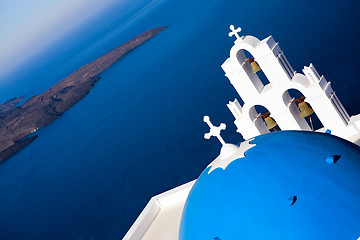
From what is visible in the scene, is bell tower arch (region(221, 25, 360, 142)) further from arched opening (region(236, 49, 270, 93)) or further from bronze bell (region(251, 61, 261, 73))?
bronze bell (region(251, 61, 261, 73))

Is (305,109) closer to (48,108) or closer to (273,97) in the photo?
(273,97)

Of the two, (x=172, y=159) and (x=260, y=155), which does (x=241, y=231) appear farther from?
(x=172, y=159)

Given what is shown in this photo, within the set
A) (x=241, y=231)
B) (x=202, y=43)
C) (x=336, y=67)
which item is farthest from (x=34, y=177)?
(x=241, y=231)

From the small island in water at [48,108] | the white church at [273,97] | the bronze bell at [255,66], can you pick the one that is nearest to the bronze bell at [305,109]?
the white church at [273,97]

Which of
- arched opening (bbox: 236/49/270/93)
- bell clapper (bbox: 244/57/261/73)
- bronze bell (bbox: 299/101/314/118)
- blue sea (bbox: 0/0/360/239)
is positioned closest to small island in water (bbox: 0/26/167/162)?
blue sea (bbox: 0/0/360/239)

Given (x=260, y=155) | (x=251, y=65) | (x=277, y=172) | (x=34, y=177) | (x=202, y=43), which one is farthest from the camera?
(x=202, y=43)

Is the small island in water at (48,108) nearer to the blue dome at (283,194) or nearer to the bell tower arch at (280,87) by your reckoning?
the bell tower arch at (280,87)
